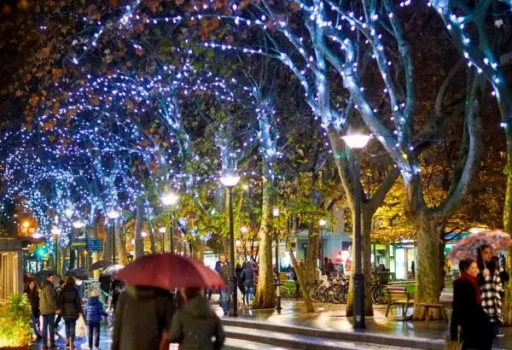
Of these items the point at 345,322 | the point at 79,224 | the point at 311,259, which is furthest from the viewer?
the point at 79,224

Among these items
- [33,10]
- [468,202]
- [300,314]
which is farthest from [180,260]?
[468,202]

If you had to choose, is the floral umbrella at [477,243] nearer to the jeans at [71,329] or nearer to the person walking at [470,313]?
Result: the person walking at [470,313]

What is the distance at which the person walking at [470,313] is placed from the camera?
456 inches

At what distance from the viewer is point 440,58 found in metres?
28.1

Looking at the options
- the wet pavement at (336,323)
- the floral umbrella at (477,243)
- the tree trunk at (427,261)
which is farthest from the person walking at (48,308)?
the floral umbrella at (477,243)

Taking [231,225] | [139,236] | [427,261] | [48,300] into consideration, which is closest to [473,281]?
[427,261]

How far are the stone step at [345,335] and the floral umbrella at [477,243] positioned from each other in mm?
2550

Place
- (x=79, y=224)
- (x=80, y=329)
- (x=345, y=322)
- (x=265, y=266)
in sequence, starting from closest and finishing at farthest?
(x=345, y=322) < (x=80, y=329) < (x=265, y=266) < (x=79, y=224)

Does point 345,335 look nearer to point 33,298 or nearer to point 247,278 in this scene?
point 33,298

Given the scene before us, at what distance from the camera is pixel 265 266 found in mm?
29297

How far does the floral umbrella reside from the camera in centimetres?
1448

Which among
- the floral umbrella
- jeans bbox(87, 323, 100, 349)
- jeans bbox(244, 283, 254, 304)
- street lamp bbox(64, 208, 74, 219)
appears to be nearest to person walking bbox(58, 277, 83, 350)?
jeans bbox(87, 323, 100, 349)

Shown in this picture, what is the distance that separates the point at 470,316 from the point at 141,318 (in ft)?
15.4

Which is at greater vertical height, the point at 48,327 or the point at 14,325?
the point at 14,325
